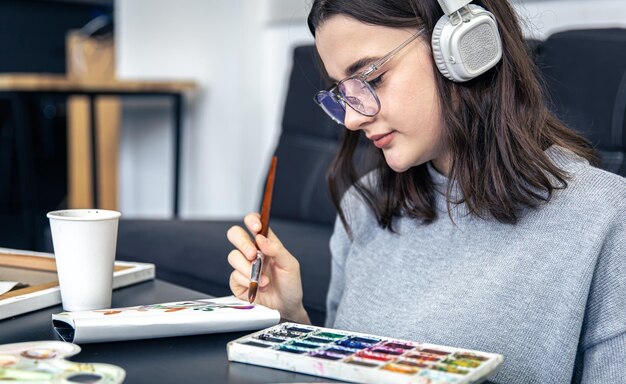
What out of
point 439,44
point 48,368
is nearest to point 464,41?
point 439,44

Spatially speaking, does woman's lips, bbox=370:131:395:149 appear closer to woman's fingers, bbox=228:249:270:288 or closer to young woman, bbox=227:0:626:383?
young woman, bbox=227:0:626:383

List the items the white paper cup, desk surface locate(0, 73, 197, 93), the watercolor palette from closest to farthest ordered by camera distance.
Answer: the watercolor palette < the white paper cup < desk surface locate(0, 73, 197, 93)

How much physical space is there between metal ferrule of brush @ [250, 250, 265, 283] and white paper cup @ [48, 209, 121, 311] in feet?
0.53

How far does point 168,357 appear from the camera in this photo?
72 centimetres

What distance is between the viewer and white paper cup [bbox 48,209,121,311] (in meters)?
0.86

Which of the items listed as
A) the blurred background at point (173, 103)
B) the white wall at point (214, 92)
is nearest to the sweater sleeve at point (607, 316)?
the blurred background at point (173, 103)

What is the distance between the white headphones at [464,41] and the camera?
95 centimetres

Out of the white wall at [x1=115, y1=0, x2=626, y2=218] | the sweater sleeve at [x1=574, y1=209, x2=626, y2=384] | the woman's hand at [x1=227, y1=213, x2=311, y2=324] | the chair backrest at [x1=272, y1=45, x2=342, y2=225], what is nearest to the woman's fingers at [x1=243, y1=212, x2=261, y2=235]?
the woman's hand at [x1=227, y1=213, x2=311, y2=324]

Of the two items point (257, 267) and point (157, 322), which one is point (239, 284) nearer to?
point (257, 267)

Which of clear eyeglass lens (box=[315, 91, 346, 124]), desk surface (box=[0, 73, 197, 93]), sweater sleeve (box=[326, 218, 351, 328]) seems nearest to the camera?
clear eyeglass lens (box=[315, 91, 346, 124])

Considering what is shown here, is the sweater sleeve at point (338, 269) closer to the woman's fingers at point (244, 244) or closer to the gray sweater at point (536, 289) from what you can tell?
the gray sweater at point (536, 289)

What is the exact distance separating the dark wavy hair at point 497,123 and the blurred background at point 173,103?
1.69m

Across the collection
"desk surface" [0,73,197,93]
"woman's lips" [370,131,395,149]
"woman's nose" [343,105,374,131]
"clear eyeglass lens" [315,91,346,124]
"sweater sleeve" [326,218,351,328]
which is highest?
"desk surface" [0,73,197,93]

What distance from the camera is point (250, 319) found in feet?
2.59
